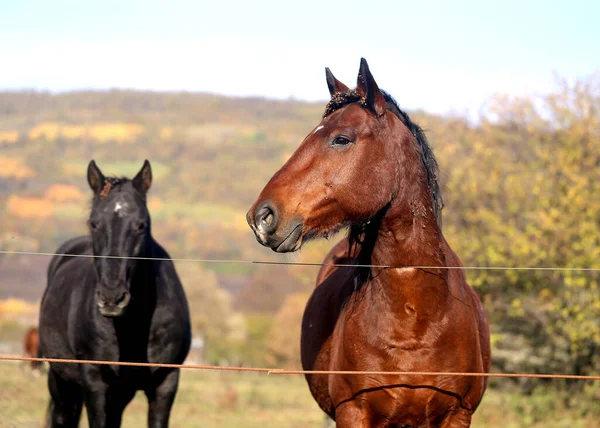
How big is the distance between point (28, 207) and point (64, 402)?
2566 inches

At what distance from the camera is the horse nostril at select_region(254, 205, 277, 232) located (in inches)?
158

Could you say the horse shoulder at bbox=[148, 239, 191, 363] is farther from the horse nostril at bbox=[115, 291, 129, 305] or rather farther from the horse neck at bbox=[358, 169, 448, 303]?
the horse neck at bbox=[358, 169, 448, 303]

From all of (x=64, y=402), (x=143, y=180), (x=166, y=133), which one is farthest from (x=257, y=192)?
(x=143, y=180)

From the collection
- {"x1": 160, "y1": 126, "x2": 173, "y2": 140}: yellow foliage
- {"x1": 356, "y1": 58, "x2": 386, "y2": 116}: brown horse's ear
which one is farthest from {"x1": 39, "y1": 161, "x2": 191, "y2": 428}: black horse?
{"x1": 160, "y1": 126, "x2": 173, "y2": 140}: yellow foliage

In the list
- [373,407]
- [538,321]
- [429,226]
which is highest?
[429,226]

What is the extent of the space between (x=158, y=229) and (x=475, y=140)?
48682 millimetres

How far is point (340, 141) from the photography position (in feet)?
13.9

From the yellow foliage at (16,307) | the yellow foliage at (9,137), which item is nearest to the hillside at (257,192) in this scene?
the yellow foliage at (9,137)

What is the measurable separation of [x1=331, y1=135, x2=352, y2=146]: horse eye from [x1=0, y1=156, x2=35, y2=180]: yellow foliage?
72159mm

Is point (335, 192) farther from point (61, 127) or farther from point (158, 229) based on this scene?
point (61, 127)

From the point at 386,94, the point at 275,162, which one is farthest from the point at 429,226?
the point at 275,162

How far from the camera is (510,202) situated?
15930 millimetres

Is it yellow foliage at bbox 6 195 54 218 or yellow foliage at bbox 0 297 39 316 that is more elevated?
yellow foliage at bbox 6 195 54 218

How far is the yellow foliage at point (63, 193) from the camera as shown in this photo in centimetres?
6906
